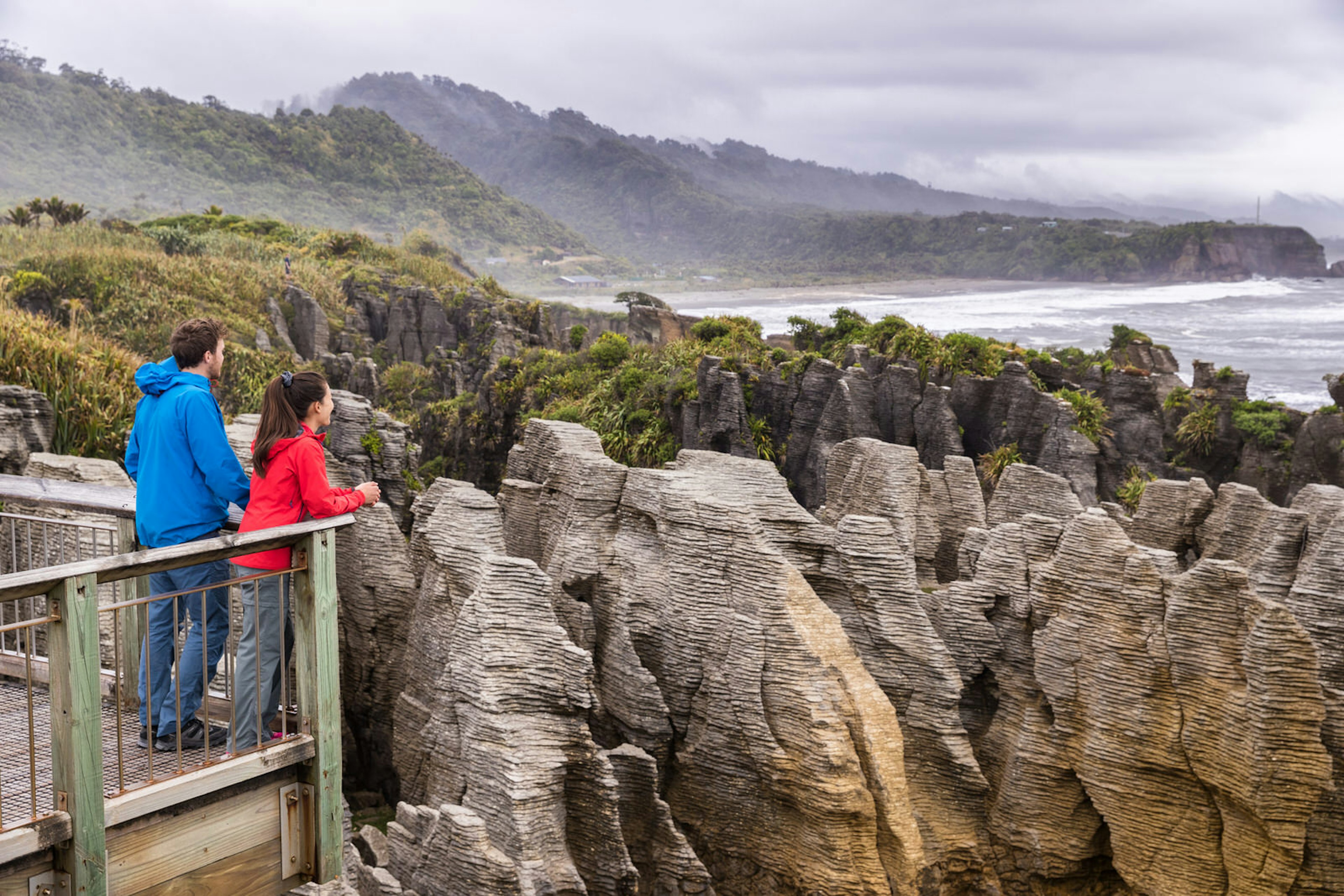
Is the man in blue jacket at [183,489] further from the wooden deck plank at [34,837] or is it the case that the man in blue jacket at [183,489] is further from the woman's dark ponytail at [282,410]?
the wooden deck plank at [34,837]

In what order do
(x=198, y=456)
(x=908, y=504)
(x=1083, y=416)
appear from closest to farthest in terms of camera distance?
(x=198, y=456) → (x=908, y=504) → (x=1083, y=416)

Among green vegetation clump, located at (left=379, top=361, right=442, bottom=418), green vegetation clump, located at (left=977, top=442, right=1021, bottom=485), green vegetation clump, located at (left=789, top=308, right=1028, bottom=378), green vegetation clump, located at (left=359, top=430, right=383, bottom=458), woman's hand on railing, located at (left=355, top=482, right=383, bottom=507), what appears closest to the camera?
woman's hand on railing, located at (left=355, top=482, right=383, bottom=507)

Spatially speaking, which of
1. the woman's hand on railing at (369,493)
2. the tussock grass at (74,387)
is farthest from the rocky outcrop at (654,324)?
the woman's hand on railing at (369,493)

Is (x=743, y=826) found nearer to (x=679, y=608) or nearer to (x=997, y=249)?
(x=679, y=608)

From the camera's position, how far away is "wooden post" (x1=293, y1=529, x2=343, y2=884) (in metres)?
5.62

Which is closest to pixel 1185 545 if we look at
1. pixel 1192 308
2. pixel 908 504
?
pixel 908 504

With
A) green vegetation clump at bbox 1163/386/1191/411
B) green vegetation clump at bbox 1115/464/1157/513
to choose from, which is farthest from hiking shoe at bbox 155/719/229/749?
green vegetation clump at bbox 1163/386/1191/411

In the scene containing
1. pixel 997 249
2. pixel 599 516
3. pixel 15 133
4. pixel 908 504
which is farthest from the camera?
pixel 997 249

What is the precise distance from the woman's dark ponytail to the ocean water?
41.4 m

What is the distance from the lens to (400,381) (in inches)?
1375

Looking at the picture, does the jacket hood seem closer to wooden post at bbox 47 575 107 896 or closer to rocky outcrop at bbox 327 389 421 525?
wooden post at bbox 47 575 107 896

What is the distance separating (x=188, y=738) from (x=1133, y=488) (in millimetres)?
18328

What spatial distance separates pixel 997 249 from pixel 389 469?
12469 centimetres

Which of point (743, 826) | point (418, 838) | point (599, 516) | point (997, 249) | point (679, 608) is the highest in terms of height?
point (997, 249)
